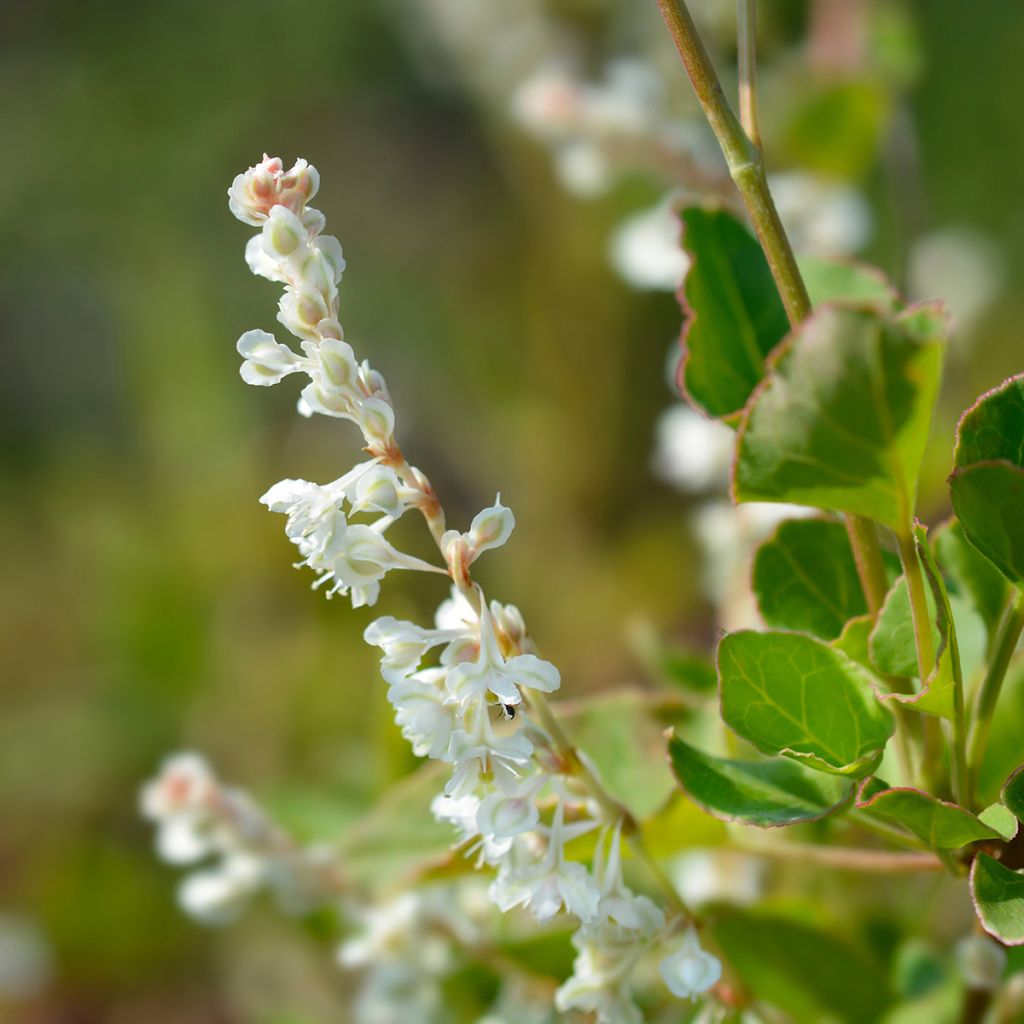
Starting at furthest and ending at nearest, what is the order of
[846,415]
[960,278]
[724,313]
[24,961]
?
[960,278] < [24,961] < [724,313] < [846,415]

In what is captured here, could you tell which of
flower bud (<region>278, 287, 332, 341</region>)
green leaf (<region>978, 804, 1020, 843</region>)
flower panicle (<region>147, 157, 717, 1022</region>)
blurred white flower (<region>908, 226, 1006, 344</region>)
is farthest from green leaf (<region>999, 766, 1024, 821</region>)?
blurred white flower (<region>908, 226, 1006, 344</region>)

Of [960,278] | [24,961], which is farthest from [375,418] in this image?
[960,278]

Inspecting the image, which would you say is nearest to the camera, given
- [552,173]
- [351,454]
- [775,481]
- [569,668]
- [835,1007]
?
[775,481]

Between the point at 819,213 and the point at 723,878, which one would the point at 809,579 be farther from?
the point at 819,213

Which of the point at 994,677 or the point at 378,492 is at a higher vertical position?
the point at 378,492

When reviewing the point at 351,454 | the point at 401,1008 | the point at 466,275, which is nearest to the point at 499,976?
the point at 401,1008

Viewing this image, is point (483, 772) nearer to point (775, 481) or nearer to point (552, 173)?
point (775, 481)
